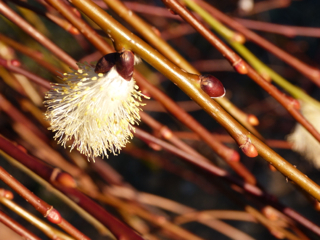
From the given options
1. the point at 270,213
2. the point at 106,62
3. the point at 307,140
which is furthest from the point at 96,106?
the point at 307,140

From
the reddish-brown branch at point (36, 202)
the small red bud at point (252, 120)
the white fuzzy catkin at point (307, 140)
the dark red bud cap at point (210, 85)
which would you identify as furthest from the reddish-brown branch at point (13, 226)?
the white fuzzy catkin at point (307, 140)

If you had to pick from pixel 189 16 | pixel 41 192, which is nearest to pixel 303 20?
pixel 189 16

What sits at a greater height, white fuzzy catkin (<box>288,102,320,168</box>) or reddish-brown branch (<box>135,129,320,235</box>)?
white fuzzy catkin (<box>288,102,320,168</box>)

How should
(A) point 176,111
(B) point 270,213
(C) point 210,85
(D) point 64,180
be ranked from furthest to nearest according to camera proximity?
1. (B) point 270,213
2. (A) point 176,111
3. (D) point 64,180
4. (C) point 210,85

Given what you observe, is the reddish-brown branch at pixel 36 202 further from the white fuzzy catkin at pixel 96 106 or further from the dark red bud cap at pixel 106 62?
the dark red bud cap at pixel 106 62

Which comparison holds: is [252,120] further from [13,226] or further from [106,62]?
[13,226]

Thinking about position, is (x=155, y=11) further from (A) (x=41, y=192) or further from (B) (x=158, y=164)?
(A) (x=41, y=192)

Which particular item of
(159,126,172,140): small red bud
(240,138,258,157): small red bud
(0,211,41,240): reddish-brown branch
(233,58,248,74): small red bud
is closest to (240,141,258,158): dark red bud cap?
(240,138,258,157): small red bud

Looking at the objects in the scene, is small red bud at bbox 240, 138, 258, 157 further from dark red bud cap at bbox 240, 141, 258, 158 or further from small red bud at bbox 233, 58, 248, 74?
small red bud at bbox 233, 58, 248, 74

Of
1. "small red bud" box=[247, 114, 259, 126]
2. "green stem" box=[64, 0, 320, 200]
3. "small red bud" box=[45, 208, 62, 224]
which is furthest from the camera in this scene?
"small red bud" box=[247, 114, 259, 126]
